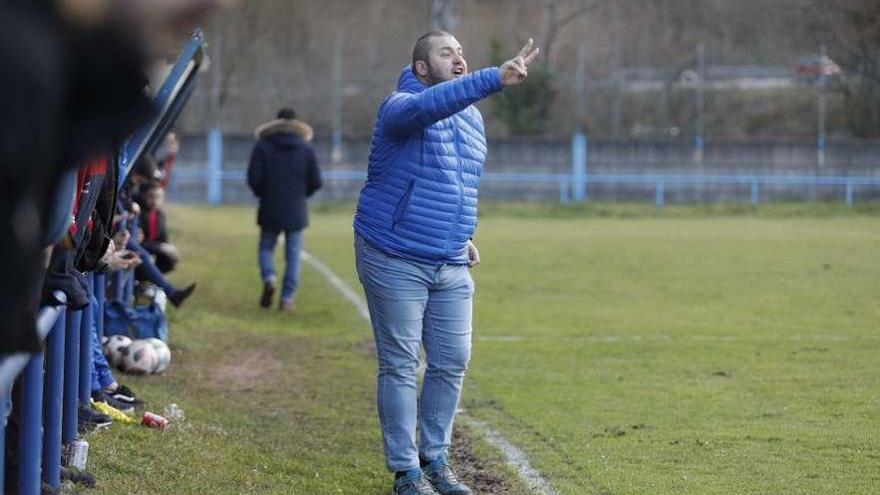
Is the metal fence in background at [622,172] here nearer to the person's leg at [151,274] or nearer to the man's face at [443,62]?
the person's leg at [151,274]

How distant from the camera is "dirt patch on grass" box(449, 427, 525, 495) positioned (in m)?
6.62

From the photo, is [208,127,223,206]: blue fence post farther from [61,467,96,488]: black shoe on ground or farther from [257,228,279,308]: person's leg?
[61,467,96,488]: black shoe on ground

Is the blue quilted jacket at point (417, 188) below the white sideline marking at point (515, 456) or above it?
above

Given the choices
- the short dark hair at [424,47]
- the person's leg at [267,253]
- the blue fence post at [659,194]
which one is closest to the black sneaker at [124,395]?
the short dark hair at [424,47]

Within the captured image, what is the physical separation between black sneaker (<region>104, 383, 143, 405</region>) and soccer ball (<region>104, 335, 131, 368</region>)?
4.30 ft

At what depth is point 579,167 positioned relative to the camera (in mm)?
38625

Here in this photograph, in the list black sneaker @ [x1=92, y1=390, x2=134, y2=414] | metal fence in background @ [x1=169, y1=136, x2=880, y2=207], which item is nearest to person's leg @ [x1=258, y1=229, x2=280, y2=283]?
black sneaker @ [x1=92, y1=390, x2=134, y2=414]

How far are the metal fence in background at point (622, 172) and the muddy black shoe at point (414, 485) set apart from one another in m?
31.1

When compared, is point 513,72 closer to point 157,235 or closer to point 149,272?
point 149,272

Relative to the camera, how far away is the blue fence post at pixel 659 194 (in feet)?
123

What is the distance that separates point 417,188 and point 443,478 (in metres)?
1.28

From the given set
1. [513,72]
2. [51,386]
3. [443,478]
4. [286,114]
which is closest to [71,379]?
[51,386]

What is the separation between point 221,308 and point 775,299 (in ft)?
18.7

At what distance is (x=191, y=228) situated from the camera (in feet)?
90.8
